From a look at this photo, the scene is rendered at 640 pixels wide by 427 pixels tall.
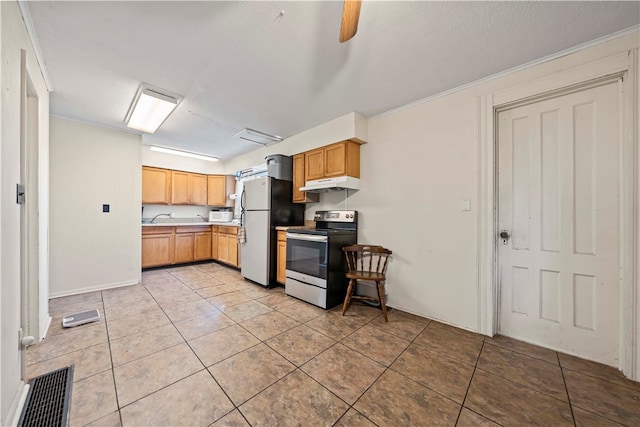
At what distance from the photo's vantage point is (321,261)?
9.40 ft

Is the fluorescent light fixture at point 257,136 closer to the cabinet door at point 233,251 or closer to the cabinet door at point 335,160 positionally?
the cabinet door at point 335,160

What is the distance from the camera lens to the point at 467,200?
2.32 meters

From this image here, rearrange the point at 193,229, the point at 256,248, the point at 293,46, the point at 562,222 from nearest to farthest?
1. the point at 293,46
2. the point at 562,222
3. the point at 256,248
4. the point at 193,229

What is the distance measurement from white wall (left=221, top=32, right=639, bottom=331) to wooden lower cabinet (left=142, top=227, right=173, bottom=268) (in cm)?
382

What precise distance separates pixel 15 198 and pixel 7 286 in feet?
1.61

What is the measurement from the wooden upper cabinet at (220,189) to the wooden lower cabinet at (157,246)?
119 cm

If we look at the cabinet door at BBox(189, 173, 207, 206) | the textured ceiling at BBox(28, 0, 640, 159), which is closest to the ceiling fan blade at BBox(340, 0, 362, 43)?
the textured ceiling at BBox(28, 0, 640, 159)

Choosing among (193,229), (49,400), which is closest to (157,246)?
(193,229)

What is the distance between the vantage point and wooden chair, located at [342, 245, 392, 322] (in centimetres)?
256

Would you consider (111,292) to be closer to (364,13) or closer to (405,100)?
(364,13)

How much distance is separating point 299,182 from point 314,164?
447 mm

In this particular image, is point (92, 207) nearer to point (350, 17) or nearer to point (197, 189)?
point (197, 189)

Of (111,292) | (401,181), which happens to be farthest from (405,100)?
(111,292)

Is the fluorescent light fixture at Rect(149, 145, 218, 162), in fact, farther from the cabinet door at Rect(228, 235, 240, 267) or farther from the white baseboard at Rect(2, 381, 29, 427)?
the white baseboard at Rect(2, 381, 29, 427)
